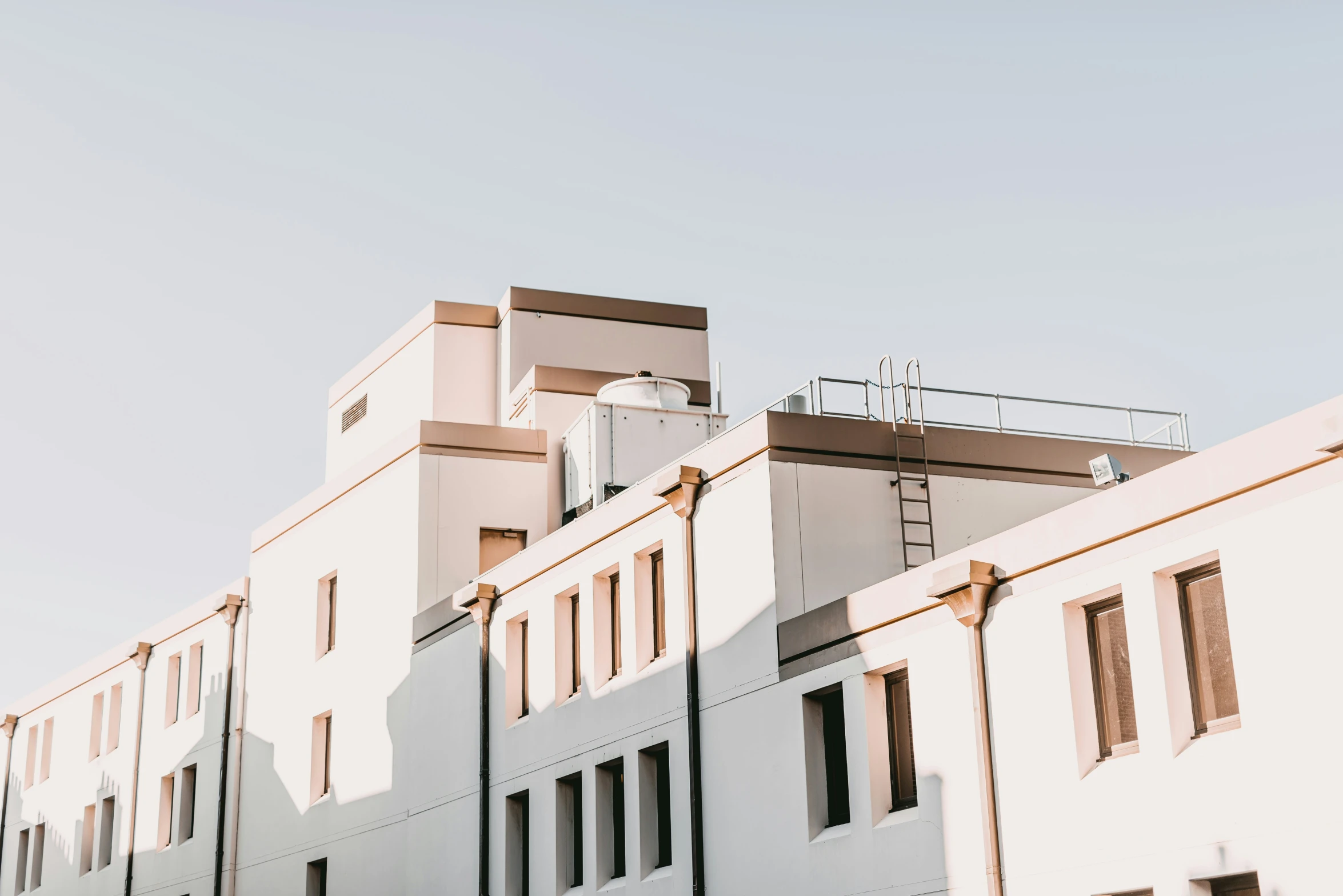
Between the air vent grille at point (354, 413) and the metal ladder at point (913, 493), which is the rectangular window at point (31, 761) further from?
the metal ladder at point (913, 493)

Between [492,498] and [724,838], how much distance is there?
10.8 meters

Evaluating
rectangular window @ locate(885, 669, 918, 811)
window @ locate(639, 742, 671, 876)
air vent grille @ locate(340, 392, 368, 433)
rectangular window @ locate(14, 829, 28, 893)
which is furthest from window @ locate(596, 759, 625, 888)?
rectangular window @ locate(14, 829, 28, 893)

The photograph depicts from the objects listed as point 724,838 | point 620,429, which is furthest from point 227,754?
point 724,838

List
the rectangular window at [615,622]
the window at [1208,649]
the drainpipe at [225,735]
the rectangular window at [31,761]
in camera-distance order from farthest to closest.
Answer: the rectangular window at [31,761] → the drainpipe at [225,735] → the rectangular window at [615,622] → the window at [1208,649]

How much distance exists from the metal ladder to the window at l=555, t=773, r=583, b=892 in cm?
620

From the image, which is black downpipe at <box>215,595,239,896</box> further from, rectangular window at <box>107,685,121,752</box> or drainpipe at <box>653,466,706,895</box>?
drainpipe at <box>653,466,706,895</box>

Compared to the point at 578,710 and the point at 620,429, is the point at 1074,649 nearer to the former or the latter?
the point at 578,710

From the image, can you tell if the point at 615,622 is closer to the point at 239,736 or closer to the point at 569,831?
the point at 569,831

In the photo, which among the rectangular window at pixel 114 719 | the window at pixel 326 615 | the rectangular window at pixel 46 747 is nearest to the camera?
the window at pixel 326 615

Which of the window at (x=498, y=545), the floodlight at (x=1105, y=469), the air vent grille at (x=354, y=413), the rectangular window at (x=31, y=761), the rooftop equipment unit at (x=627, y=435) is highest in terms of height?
the air vent grille at (x=354, y=413)

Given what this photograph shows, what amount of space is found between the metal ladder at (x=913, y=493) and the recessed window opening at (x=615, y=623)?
14.9 ft

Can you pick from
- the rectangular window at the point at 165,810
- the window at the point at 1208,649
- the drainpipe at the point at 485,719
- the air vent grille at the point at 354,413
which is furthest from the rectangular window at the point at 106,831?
the window at the point at 1208,649

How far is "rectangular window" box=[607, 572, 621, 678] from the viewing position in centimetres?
2269

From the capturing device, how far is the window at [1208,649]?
13906mm
